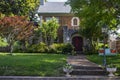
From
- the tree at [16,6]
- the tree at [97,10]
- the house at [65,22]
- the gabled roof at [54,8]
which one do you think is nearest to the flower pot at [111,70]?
the tree at [97,10]

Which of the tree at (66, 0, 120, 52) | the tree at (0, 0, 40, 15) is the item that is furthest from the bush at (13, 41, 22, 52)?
the tree at (66, 0, 120, 52)

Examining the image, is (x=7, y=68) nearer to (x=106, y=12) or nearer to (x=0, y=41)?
(x=106, y=12)

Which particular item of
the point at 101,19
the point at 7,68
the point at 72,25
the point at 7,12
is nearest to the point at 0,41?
the point at 7,12

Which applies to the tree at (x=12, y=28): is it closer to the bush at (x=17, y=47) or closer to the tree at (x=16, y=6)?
the bush at (x=17, y=47)

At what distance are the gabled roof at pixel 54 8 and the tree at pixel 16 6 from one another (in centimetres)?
166

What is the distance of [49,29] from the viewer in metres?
40.9

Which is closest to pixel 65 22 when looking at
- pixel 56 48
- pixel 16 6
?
pixel 16 6

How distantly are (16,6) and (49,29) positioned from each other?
8207 millimetres

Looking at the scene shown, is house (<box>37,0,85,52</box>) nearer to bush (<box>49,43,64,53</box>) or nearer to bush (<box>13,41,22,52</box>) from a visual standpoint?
bush (<box>49,43,64,53</box>)

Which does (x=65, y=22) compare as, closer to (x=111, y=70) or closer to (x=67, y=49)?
(x=67, y=49)

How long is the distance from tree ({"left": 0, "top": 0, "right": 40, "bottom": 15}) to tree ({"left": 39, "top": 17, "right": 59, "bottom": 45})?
6819 millimetres

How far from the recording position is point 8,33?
33.1 m

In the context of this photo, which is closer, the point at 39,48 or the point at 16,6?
the point at 39,48

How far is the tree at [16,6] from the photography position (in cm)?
4603
